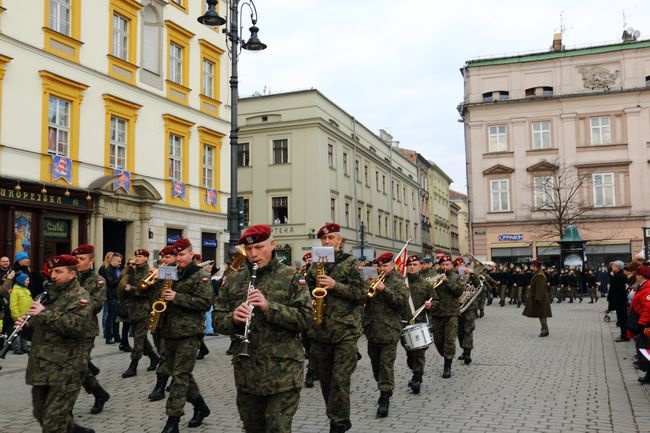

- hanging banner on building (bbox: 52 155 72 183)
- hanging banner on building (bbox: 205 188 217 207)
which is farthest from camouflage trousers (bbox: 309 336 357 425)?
hanging banner on building (bbox: 205 188 217 207)

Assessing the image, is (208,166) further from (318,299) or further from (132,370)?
(318,299)

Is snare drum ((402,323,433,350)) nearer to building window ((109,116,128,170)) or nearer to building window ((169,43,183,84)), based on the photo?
building window ((109,116,128,170))

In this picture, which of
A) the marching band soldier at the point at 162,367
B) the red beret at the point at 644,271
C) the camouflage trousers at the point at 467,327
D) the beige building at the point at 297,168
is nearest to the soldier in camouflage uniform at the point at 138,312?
the marching band soldier at the point at 162,367

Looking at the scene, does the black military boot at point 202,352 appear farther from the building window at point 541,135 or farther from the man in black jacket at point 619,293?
the building window at point 541,135

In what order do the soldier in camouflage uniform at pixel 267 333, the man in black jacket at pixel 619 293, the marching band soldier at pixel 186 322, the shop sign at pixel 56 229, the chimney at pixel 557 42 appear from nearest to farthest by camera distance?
the soldier in camouflage uniform at pixel 267 333 → the marching band soldier at pixel 186 322 → the man in black jacket at pixel 619 293 → the shop sign at pixel 56 229 → the chimney at pixel 557 42

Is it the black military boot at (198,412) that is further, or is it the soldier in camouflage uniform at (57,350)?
the black military boot at (198,412)

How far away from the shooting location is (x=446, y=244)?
87.8 metres

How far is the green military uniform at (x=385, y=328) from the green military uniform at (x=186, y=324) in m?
2.05

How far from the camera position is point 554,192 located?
151 ft

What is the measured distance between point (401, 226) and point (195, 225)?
120 feet

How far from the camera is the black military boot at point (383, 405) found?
755cm

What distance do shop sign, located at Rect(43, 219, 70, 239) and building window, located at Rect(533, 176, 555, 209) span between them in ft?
109

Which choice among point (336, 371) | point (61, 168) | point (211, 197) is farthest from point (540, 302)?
point (211, 197)

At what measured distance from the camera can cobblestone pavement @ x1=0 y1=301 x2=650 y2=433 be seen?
282 inches
